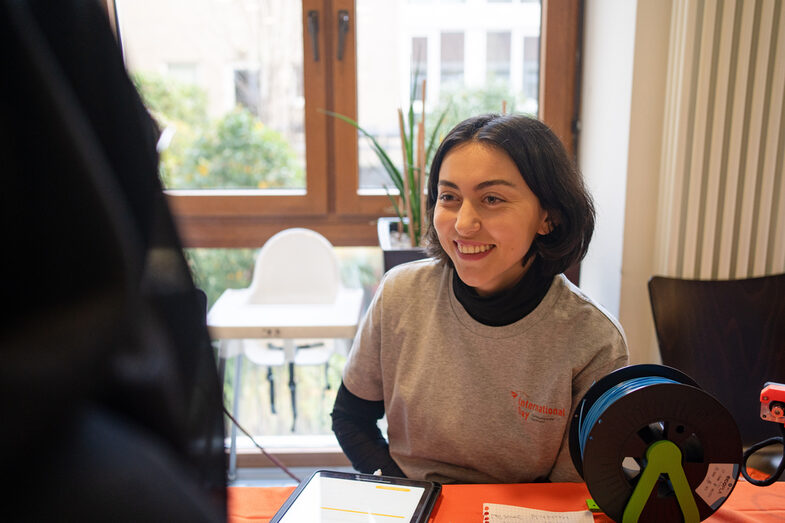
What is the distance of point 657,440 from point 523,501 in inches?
10.4

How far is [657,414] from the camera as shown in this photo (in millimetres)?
860

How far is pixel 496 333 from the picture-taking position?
1.32 metres

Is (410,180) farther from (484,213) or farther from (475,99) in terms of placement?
(484,213)

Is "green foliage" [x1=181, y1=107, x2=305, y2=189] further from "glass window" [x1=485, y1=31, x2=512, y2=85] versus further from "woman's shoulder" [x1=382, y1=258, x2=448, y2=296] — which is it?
"woman's shoulder" [x1=382, y1=258, x2=448, y2=296]

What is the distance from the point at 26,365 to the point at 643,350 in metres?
2.22

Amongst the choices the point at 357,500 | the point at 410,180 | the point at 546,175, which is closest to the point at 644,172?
the point at 410,180

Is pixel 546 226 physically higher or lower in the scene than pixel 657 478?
higher

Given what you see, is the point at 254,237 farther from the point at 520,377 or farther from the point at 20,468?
the point at 20,468

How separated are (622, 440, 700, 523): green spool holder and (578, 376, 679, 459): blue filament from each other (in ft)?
0.26

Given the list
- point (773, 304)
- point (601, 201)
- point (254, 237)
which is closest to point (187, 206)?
point (254, 237)

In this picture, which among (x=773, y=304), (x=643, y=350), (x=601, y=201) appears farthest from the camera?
(x=601, y=201)

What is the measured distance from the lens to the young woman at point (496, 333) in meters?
1.29

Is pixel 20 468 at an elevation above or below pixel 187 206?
above

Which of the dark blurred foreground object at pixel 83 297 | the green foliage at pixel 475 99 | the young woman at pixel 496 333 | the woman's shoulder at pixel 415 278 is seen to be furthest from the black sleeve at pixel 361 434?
the green foliage at pixel 475 99
